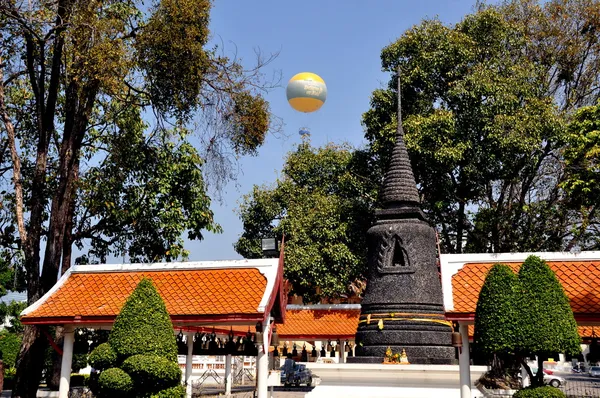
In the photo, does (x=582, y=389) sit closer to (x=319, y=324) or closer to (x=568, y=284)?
(x=319, y=324)

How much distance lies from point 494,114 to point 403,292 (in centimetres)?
1139

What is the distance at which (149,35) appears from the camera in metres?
14.2

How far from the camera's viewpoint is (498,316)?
31.8 ft

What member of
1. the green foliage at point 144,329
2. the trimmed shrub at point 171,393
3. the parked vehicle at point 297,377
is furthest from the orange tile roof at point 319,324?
the green foliage at point 144,329

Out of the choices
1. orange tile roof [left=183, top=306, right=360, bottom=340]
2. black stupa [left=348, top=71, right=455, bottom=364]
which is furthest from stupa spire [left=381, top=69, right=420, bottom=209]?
orange tile roof [left=183, top=306, right=360, bottom=340]

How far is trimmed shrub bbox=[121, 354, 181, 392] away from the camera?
9.84m

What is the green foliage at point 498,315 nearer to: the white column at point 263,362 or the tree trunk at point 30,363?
the white column at point 263,362

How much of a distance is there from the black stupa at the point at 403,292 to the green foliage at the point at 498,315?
12.5 ft

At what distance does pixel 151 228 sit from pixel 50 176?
3.18m

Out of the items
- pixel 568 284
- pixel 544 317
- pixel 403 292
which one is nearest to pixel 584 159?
pixel 568 284

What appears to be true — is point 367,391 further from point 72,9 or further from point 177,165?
point 72,9

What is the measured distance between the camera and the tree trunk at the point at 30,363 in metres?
13.6

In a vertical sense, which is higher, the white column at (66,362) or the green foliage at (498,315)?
the green foliage at (498,315)

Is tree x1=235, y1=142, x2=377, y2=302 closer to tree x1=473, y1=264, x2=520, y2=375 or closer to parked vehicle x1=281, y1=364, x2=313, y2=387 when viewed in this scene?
parked vehicle x1=281, y1=364, x2=313, y2=387
